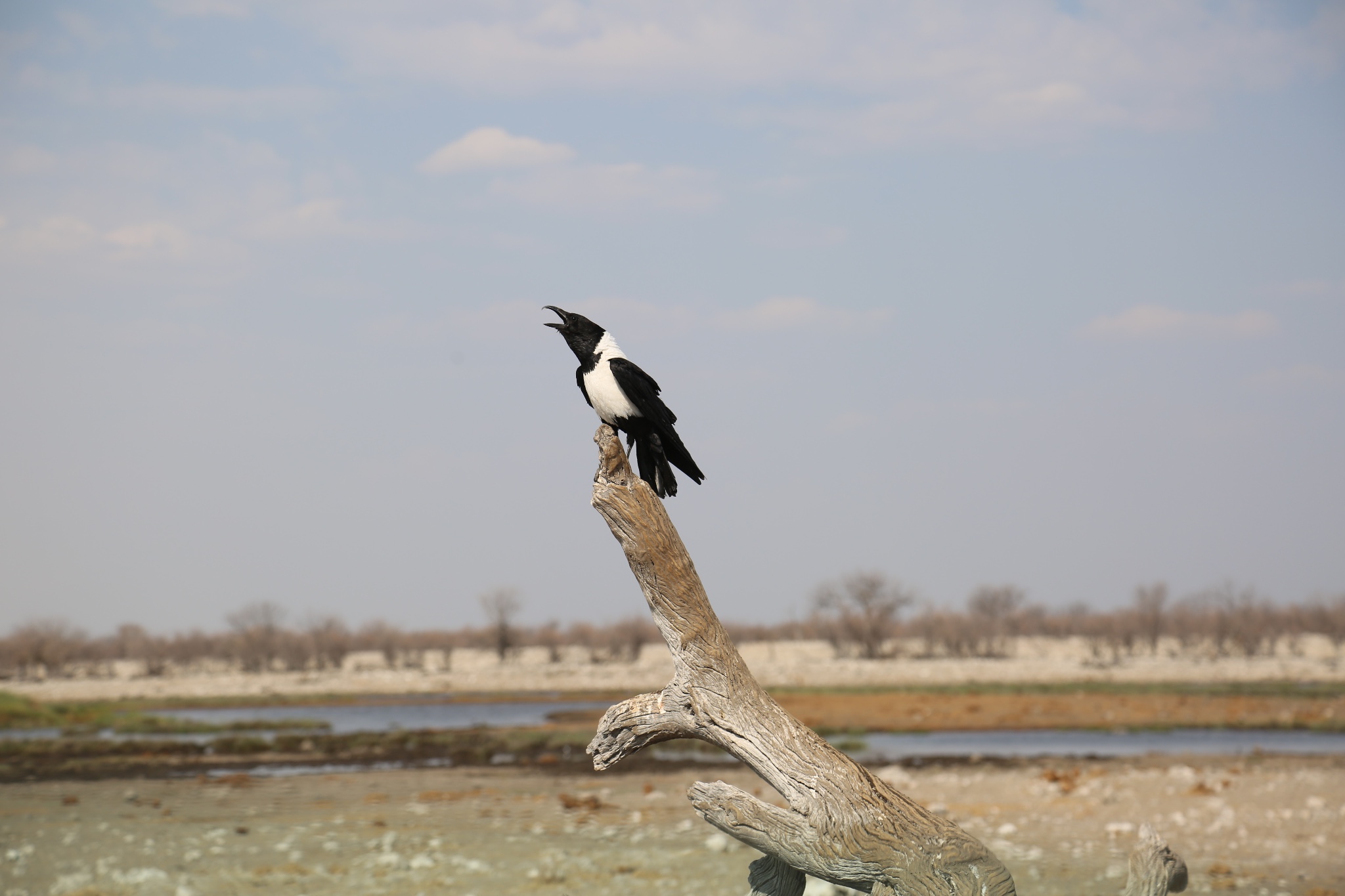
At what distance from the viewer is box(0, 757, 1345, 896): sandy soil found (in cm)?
1300

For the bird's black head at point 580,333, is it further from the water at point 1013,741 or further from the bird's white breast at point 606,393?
the water at point 1013,741

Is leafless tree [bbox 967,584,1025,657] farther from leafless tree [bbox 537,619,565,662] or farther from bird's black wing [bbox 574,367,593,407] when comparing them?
bird's black wing [bbox 574,367,593,407]

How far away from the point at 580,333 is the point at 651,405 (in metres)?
0.83

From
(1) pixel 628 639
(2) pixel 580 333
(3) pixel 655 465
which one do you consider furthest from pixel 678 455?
(1) pixel 628 639

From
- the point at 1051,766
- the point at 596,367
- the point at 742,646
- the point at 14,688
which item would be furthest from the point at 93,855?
the point at 742,646

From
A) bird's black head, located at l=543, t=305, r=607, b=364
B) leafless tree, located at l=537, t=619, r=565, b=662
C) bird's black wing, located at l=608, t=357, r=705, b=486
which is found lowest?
leafless tree, located at l=537, t=619, r=565, b=662

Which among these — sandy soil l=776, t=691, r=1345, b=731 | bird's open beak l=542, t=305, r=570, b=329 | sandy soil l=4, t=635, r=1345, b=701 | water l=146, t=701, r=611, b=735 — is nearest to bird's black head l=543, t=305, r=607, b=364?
bird's open beak l=542, t=305, r=570, b=329

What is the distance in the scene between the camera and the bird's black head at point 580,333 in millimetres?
6723

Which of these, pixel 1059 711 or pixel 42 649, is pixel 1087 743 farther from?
pixel 42 649

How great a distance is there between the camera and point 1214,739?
89.4 ft

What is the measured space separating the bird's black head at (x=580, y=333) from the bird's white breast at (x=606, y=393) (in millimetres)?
142

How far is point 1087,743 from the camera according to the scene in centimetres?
2741

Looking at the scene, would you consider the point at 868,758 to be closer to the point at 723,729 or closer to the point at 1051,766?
the point at 1051,766

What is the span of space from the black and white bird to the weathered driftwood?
0.20 metres
